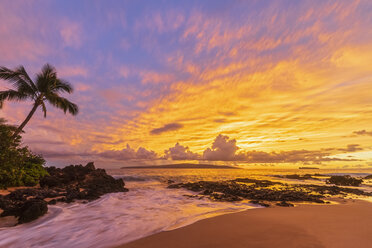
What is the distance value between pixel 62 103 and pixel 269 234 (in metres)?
22.4

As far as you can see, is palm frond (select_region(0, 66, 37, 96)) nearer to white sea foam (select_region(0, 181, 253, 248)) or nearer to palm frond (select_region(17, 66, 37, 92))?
palm frond (select_region(17, 66, 37, 92))

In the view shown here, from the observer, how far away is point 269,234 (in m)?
4.58

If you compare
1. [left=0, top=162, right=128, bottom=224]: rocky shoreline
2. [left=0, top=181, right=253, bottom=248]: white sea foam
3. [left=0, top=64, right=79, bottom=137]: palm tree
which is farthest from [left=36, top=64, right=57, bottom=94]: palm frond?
[left=0, top=181, right=253, bottom=248]: white sea foam

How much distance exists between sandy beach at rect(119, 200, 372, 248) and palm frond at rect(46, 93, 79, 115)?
20.0 meters

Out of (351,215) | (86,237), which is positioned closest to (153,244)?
(86,237)

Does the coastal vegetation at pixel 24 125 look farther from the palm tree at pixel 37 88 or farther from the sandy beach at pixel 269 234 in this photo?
the sandy beach at pixel 269 234

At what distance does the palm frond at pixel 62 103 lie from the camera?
1870 centimetres

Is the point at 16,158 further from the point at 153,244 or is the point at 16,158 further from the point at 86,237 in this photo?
the point at 153,244

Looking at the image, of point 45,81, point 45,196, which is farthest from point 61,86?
point 45,196

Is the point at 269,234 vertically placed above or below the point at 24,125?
below

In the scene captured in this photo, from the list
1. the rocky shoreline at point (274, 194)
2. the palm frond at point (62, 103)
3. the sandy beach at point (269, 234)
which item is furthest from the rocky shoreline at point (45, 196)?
the rocky shoreline at point (274, 194)

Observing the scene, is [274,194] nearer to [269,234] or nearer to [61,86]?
[269,234]

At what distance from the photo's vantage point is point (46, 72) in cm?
1839

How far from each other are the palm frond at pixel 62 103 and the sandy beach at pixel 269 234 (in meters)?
20.0
